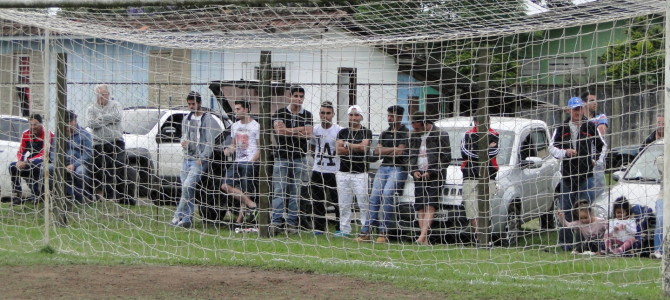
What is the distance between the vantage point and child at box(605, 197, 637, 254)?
1023cm

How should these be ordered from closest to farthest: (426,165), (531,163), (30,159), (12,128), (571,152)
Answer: (571,152)
(426,165)
(531,163)
(30,159)
(12,128)

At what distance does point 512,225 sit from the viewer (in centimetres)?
1123

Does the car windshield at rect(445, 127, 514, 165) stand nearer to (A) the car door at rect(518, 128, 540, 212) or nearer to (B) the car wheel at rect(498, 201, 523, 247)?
(A) the car door at rect(518, 128, 540, 212)

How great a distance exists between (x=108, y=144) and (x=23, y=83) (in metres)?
1.57

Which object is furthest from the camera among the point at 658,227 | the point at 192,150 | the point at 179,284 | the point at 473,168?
the point at 192,150

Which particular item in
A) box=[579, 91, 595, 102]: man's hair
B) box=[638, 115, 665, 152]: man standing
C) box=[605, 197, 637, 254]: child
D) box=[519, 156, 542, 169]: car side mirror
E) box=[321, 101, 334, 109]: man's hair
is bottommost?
box=[605, 197, 637, 254]: child

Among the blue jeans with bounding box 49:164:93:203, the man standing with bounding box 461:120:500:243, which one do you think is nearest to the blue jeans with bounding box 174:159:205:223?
the blue jeans with bounding box 49:164:93:203

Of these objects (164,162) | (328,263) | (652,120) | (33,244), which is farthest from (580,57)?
(33,244)

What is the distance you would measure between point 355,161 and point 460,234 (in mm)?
1590

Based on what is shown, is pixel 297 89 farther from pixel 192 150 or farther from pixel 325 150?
pixel 192 150

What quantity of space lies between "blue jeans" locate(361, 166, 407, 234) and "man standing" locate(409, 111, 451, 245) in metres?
0.21

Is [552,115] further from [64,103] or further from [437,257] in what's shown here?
[64,103]

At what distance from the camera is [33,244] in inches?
452

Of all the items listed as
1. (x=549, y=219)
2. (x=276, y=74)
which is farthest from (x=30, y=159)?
(x=549, y=219)
